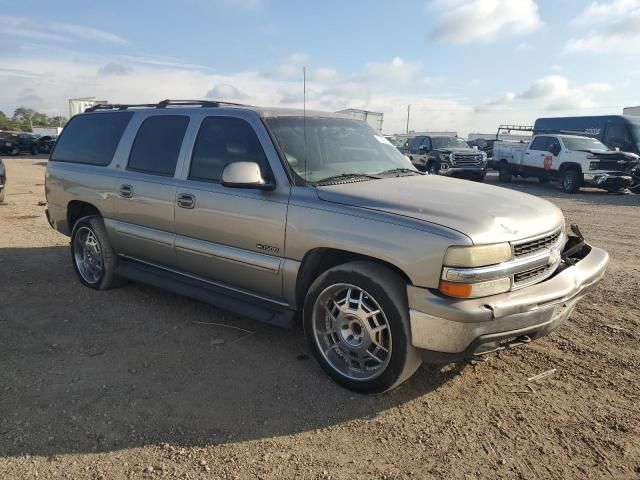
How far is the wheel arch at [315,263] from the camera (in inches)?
133

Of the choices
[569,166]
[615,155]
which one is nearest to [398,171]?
[615,155]

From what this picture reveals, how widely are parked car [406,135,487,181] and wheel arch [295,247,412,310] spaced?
543 inches

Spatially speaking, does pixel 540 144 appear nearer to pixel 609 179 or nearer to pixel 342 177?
pixel 609 179

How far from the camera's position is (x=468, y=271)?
9.05ft

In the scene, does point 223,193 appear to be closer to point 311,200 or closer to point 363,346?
point 311,200

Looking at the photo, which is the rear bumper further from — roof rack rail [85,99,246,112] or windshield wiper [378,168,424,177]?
roof rack rail [85,99,246,112]

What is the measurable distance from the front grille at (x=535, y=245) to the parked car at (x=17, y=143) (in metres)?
34.3

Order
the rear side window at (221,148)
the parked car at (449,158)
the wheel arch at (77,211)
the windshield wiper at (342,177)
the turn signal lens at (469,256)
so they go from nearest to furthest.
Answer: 1. the turn signal lens at (469,256)
2. the windshield wiper at (342,177)
3. the rear side window at (221,148)
4. the wheel arch at (77,211)
5. the parked car at (449,158)

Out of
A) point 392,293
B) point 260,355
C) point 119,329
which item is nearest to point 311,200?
point 392,293

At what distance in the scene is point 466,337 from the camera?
2789mm

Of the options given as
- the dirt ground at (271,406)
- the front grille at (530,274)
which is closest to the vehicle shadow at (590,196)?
the dirt ground at (271,406)

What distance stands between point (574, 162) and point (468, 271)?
15.5 meters

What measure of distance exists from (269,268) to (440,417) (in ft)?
5.12

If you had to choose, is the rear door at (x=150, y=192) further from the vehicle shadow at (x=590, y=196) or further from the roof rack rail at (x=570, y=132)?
the roof rack rail at (x=570, y=132)
